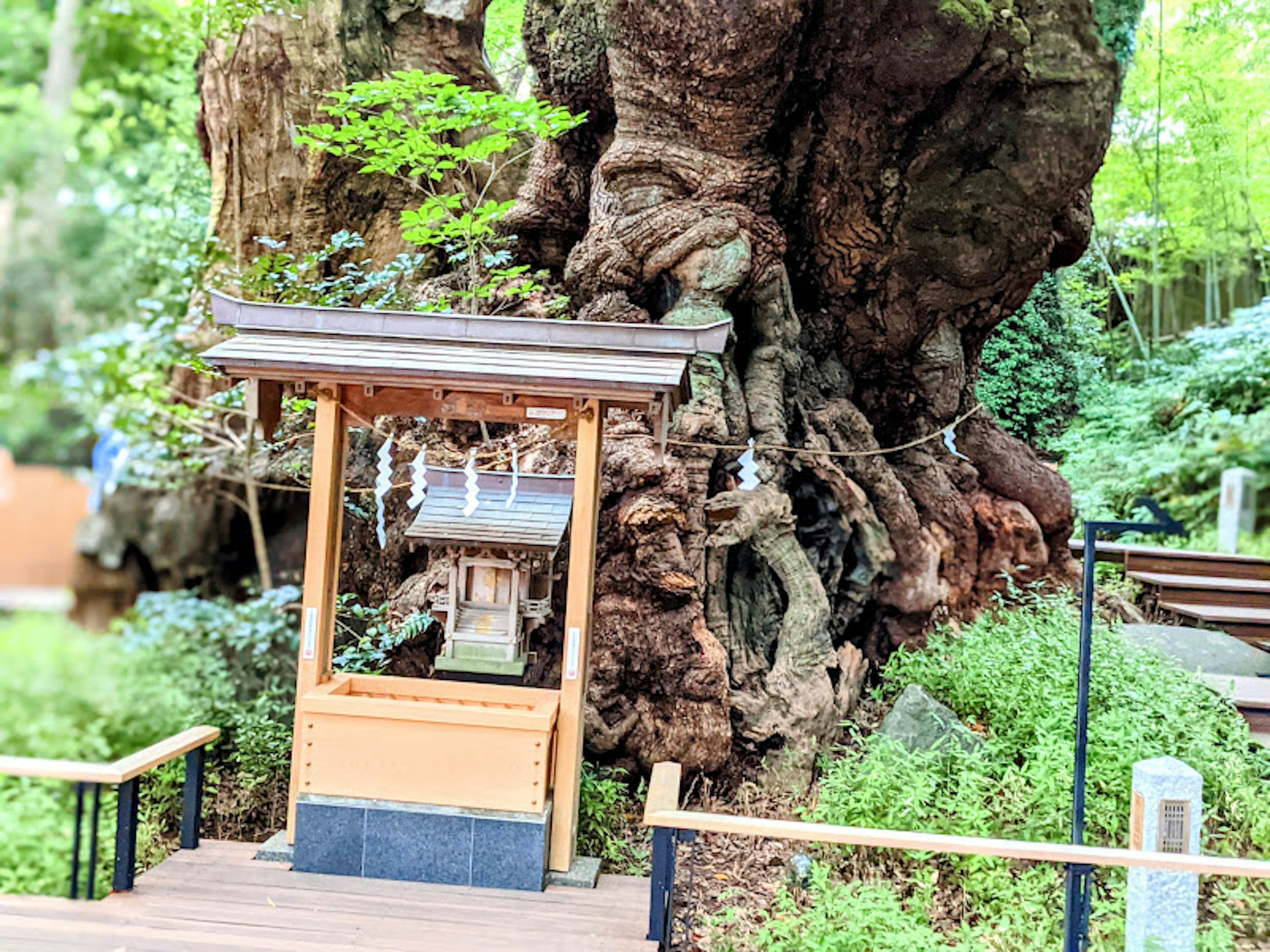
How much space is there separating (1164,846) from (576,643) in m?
2.61

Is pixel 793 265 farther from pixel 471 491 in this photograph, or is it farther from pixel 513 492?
pixel 471 491

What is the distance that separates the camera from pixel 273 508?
8555mm

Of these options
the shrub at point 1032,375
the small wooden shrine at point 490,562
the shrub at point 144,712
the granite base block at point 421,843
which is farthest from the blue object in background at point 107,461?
the shrub at point 1032,375

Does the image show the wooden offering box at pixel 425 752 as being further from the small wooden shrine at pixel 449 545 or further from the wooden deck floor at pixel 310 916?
the wooden deck floor at pixel 310 916

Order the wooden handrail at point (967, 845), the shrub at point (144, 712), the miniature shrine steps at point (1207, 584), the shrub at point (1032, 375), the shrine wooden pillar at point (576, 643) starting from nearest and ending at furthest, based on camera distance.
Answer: the wooden handrail at point (967, 845), the shrine wooden pillar at point (576, 643), the shrub at point (144, 712), the miniature shrine steps at point (1207, 584), the shrub at point (1032, 375)

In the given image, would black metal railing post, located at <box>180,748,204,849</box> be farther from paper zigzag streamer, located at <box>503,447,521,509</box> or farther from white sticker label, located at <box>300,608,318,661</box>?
paper zigzag streamer, located at <box>503,447,521,509</box>

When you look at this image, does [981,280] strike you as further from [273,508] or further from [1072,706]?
[273,508]

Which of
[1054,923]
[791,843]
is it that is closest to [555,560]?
[791,843]

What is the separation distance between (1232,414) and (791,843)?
5.95m

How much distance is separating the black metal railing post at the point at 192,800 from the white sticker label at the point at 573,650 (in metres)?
1.81

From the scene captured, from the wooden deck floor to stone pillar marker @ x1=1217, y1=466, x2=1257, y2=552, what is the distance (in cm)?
618

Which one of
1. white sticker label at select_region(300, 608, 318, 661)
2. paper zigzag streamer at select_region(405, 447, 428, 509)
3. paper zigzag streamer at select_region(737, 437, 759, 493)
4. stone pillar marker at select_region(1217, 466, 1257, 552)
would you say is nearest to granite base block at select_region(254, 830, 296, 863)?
white sticker label at select_region(300, 608, 318, 661)

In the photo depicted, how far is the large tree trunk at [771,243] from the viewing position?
5.85 metres

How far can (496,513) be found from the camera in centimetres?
457
